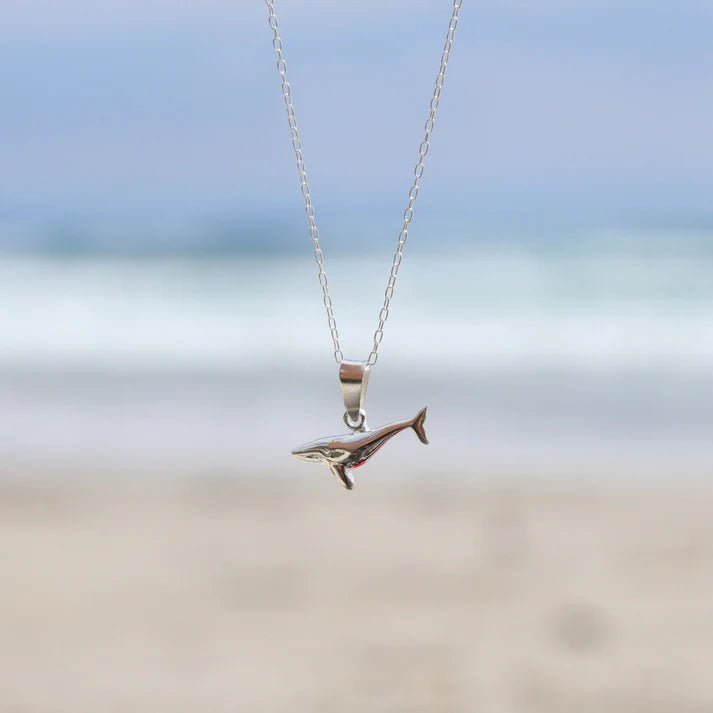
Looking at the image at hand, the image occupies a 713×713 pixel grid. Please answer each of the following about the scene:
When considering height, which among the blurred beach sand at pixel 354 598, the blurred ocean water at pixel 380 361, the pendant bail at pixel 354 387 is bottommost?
the blurred beach sand at pixel 354 598

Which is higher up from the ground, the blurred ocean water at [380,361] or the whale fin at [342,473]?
the blurred ocean water at [380,361]

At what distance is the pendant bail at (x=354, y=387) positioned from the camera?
1152mm

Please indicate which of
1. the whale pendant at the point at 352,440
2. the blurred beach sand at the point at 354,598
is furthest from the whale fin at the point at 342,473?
the blurred beach sand at the point at 354,598

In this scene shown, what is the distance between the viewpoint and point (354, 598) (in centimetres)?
190

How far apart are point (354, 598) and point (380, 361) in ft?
3.95

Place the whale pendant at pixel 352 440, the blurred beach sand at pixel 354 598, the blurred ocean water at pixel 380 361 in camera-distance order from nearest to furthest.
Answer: the whale pendant at pixel 352 440
the blurred beach sand at pixel 354 598
the blurred ocean water at pixel 380 361

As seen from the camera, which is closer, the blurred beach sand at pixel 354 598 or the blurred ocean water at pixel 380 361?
the blurred beach sand at pixel 354 598

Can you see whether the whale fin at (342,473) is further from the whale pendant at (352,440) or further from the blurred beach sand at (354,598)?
the blurred beach sand at (354,598)

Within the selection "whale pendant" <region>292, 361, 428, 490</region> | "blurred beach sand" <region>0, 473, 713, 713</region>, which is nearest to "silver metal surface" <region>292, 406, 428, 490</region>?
A: "whale pendant" <region>292, 361, 428, 490</region>

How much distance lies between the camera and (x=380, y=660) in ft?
5.61

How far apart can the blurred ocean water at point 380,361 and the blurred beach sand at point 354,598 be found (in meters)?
0.18

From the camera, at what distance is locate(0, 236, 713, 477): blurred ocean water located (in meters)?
2.49

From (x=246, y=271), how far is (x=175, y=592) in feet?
8.28

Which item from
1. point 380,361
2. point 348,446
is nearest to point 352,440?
point 348,446
